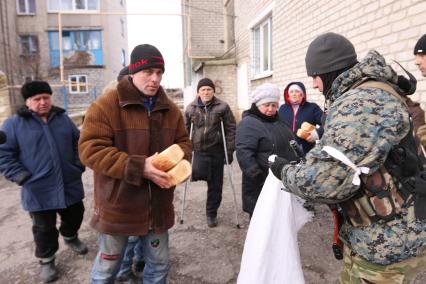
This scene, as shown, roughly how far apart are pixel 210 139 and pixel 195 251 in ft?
4.22

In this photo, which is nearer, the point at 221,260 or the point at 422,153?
the point at 422,153

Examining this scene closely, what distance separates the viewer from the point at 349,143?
54.1 inches

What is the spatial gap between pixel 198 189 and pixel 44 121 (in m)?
3.15

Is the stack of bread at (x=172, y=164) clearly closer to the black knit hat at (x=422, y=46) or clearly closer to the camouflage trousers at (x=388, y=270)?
the camouflage trousers at (x=388, y=270)

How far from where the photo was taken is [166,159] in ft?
6.75

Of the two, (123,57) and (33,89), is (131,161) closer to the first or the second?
(33,89)

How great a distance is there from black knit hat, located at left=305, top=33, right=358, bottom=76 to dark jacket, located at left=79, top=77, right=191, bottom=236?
105cm

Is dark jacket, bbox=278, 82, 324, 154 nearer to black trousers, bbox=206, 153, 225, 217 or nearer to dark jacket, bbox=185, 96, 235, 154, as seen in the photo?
dark jacket, bbox=185, 96, 235, 154

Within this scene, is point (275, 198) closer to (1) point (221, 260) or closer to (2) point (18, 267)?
(1) point (221, 260)

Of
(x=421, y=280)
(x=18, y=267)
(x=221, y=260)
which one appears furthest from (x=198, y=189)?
(x=421, y=280)

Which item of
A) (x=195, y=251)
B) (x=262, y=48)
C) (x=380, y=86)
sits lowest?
(x=195, y=251)

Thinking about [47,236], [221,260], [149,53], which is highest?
[149,53]

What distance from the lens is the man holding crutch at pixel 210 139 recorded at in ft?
13.6

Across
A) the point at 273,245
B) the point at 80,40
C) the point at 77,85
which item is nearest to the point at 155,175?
the point at 273,245
